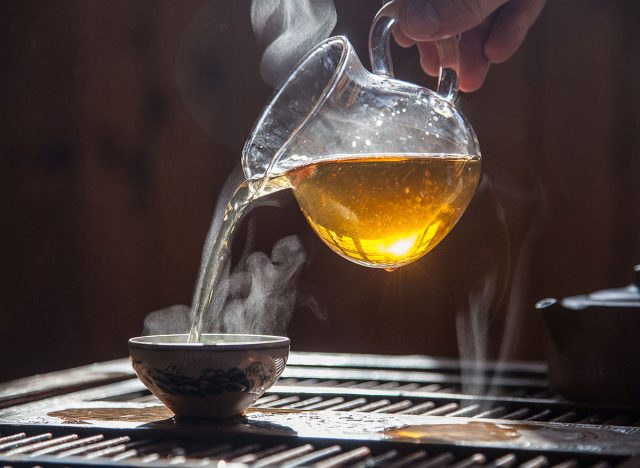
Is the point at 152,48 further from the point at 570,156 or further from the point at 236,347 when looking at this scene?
the point at 236,347

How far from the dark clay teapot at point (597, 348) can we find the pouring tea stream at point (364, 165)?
0.26 meters

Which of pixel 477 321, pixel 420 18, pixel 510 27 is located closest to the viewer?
pixel 420 18

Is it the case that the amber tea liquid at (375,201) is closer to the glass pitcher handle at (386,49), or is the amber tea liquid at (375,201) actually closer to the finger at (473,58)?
the glass pitcher handle at (386,49)

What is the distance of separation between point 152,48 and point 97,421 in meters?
2.02

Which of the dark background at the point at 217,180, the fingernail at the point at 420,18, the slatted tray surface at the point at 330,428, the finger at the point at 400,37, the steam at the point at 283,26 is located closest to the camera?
the slatted tray surface at the point at 330,428

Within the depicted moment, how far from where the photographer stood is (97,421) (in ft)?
3.45

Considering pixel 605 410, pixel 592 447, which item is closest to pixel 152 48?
pixel 605 410

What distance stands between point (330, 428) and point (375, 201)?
263 millimetres

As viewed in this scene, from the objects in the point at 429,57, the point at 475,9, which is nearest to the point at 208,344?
the point at 475,9

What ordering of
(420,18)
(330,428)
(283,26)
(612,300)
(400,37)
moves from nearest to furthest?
(330,428), (420,18), (612,300), (400,37), (283,26)

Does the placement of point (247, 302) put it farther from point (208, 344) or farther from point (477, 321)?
point (477, 321)

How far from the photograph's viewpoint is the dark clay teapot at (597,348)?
1220 millimetres

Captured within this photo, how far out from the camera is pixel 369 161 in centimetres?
108

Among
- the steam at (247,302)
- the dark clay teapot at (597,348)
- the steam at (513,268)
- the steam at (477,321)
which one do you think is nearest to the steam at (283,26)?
the steam at (247,302)
